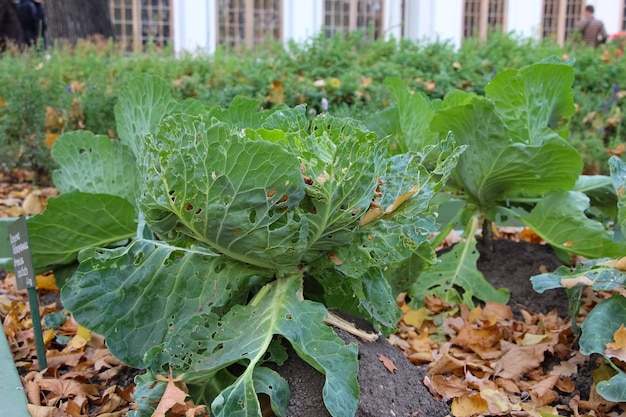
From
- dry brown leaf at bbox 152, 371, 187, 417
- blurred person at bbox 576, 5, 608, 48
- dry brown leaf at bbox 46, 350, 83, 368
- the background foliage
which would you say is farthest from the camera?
blurred person at bbox 576, 5, 608, 48

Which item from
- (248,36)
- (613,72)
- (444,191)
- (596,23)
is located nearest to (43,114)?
(444,191)

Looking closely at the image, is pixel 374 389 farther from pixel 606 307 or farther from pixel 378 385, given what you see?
pixel 606 307

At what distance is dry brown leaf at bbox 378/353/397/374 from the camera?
1.97 m

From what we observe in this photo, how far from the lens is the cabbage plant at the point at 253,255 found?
1696mm

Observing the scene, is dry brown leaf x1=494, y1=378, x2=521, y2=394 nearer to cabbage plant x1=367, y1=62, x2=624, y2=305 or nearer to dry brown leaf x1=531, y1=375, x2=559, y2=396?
dry brown leaf x1=531, y1=375, x2=559, y2=396

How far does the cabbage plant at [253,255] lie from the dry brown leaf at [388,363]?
10 centimetres

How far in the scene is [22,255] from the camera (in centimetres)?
238

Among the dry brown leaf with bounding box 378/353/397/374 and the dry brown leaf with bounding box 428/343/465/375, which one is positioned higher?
the dry brown leaf with bounding box 378/353/397/374

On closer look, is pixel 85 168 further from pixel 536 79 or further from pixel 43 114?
pixel 43 114

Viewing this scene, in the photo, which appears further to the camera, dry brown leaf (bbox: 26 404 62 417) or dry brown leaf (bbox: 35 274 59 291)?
dry brown leaf (bbox: 35 274 59 291)

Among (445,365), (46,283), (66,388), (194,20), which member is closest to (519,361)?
(445,365)

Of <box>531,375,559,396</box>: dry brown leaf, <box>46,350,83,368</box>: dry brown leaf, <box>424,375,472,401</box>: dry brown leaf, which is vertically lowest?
<box>46,350,83,368</box>: dry brown leaf

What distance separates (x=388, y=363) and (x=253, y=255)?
0.49 metres

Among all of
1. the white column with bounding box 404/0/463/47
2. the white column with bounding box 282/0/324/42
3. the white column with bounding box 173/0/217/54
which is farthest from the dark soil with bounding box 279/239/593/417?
the white column with bounding box 282/0/324/42
